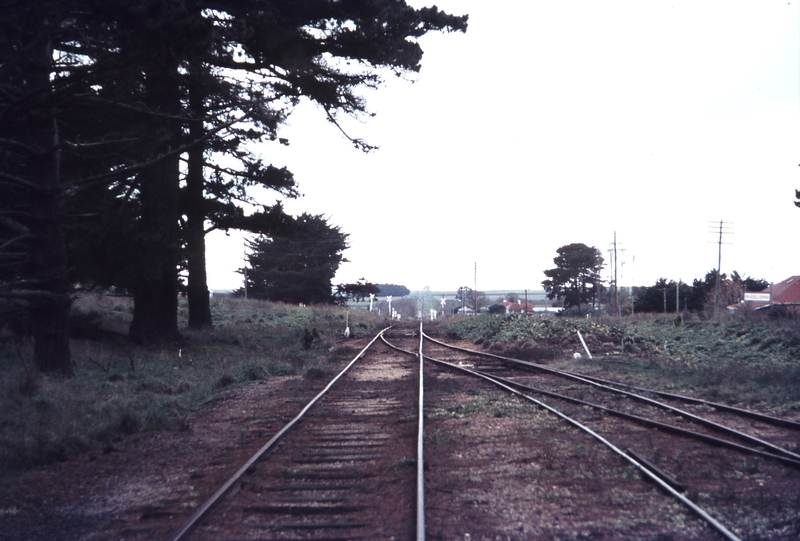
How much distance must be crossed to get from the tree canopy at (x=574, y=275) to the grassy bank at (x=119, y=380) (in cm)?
5003

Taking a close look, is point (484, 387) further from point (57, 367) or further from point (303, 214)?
point (303, 214)

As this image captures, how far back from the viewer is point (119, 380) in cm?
1269

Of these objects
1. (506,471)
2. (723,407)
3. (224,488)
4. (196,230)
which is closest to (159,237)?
Result: (196,230)

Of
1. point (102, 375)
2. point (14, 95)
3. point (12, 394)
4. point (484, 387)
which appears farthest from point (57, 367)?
point (484, 387)

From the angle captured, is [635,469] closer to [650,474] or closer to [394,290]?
[650,474]

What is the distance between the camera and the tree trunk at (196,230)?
65.5 ft

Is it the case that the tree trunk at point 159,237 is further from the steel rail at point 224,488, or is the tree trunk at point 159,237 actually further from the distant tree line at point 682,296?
the distant tree line at point 682,296

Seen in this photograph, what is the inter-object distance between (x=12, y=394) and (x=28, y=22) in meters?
5.65

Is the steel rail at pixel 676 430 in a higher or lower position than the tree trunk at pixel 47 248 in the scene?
lower

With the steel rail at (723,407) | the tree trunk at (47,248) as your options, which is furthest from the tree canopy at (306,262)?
the steel rail at (723,407)

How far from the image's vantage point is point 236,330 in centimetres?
2602

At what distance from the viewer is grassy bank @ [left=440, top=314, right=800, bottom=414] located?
41.5 ft

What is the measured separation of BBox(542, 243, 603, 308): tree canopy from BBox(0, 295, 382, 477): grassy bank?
50.0 metres

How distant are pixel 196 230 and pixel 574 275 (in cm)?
5772
